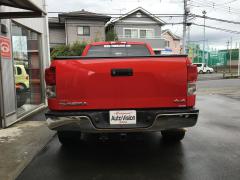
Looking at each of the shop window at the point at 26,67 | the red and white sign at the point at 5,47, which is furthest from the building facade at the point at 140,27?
the red and white sign at the point at 5,47

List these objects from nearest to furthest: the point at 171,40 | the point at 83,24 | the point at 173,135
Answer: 1. the point at 173,135
2. the point at 83,24
3. the point at 171,40

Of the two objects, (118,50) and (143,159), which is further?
(118,50)

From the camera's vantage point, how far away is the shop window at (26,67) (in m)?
8.28

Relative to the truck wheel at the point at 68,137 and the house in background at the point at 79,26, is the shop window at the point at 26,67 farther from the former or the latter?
the house in background at the point at 79,26

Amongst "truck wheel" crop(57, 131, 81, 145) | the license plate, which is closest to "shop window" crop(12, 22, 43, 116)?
"truck wheel" crop(57, 131, 81, 145)

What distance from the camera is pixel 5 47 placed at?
6.95 m

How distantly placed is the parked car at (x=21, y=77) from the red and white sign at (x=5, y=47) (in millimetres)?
954

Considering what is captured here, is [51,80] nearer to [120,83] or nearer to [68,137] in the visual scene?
[120,83]

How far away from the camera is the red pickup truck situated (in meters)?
3.86

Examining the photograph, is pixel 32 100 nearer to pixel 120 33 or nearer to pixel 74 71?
pixel 74 71

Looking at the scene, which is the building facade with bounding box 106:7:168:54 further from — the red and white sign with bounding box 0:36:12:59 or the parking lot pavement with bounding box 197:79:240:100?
the red and white sign with bounding box 0:36:12:59

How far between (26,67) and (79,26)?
81.7 ft

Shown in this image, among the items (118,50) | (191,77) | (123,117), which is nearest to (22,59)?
(118,50)

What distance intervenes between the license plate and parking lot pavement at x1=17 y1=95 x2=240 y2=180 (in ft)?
2.41
